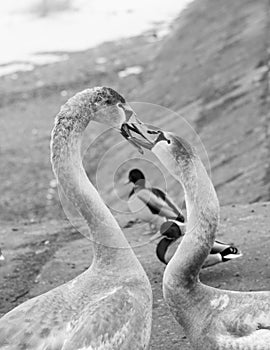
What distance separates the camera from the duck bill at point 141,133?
19.5ft

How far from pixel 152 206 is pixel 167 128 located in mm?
6400

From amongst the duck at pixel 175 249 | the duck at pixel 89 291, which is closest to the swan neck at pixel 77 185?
the duck at pixel 89 291

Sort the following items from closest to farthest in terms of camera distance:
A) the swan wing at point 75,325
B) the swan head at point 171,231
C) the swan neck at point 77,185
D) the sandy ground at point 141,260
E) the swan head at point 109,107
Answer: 1. the swan wing at point 75,325
2. the swan neck at point 77,185
3. the swan head at point 109,107
4. the sandy ground at point 141,260
5. the swan head at point 171,231

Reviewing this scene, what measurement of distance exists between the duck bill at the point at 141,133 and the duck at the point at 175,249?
241 cm

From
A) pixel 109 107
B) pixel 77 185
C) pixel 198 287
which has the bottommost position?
pixel 198 287

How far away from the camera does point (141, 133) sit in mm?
5934

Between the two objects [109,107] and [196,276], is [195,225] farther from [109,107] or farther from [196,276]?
[109,107]

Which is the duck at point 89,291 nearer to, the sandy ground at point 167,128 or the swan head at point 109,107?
the swan head at point 109,107

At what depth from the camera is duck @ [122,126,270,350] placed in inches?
223

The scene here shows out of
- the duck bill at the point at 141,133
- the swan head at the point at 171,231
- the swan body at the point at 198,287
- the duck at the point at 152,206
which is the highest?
the duck bill at the point at 141,133

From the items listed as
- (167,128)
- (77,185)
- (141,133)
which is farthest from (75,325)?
(167,128)

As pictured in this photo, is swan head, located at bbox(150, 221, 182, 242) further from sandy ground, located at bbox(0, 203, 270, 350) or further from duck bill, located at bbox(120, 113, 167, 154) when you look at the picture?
duck bill, located at bbox(120, 113, 167, 154)

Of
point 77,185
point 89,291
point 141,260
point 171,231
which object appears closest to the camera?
point 89,291

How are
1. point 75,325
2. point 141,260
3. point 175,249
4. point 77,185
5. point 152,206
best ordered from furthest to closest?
1. point 152,206
2. point 141,260
3. point 175,249
4. point 77,185
5. point 75,325
